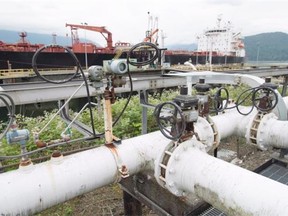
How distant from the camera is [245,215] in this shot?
45.4 inches

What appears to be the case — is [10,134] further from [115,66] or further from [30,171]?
[115,66]

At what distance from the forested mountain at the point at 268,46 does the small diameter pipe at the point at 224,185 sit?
113 m

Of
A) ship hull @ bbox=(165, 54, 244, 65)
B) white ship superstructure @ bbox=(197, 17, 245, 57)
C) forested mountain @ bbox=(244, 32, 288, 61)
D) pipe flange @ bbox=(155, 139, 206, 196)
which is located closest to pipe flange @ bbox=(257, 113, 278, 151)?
pipe flange @ bbox=(155, 139, 206, 196)

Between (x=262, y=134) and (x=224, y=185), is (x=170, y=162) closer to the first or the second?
(x=224, y=185)

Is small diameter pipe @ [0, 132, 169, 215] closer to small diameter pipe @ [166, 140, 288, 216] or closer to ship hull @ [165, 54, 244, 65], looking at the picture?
small diameter pipe @ [166, 140, 288, 216]

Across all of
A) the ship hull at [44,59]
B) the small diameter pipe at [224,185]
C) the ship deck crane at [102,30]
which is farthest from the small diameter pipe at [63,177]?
the ship deck crane at [102,30]

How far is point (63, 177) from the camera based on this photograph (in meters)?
1.35

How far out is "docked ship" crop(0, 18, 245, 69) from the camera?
43.5ft

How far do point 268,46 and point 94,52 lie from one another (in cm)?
14303

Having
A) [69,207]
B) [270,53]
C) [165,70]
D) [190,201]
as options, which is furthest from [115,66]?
[270,53]

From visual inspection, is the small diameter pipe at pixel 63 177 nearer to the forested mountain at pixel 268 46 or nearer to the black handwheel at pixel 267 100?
the black handwheel at pixel 267 100

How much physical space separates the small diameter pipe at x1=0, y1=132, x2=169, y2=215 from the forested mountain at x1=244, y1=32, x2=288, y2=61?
113 m

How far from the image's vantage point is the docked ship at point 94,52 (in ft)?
43.5

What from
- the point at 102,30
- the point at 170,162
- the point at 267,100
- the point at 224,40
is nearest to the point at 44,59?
the point at 102,30
